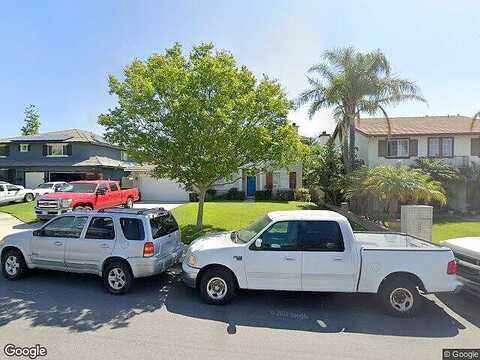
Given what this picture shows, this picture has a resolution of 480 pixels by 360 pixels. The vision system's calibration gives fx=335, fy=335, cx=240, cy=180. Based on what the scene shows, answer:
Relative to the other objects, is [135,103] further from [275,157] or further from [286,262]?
[286,262]

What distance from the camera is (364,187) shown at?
1541 cm

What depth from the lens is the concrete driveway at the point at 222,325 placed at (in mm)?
4504

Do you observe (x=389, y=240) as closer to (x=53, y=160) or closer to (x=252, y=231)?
(x=252, y=231)

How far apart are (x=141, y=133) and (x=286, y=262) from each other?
6825 millimetres

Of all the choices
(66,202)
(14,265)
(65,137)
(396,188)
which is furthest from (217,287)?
(65,137)

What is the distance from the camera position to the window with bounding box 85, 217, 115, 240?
271 inches

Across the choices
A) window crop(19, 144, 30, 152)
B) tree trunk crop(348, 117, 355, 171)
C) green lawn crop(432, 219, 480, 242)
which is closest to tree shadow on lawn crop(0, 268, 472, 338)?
green lawn crop(432, 219, 480, 242)

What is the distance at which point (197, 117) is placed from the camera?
32.4 feet

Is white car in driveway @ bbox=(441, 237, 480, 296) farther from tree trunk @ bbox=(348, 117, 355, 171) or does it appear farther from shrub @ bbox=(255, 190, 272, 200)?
shrub @ bbox=(255, 190, 272, 200)

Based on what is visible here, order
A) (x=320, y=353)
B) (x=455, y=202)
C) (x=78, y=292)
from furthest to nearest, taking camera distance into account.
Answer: (x=455, y=202) < (x=78, y=292) < (x=320, y=353)

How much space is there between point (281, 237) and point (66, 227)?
4.65 m

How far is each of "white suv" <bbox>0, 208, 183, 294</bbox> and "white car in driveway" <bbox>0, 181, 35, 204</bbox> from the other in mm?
17145

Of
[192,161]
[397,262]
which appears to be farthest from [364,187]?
[397,262]

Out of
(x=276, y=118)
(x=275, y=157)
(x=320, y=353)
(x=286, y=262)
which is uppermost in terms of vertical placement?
(x=276, y=118)
